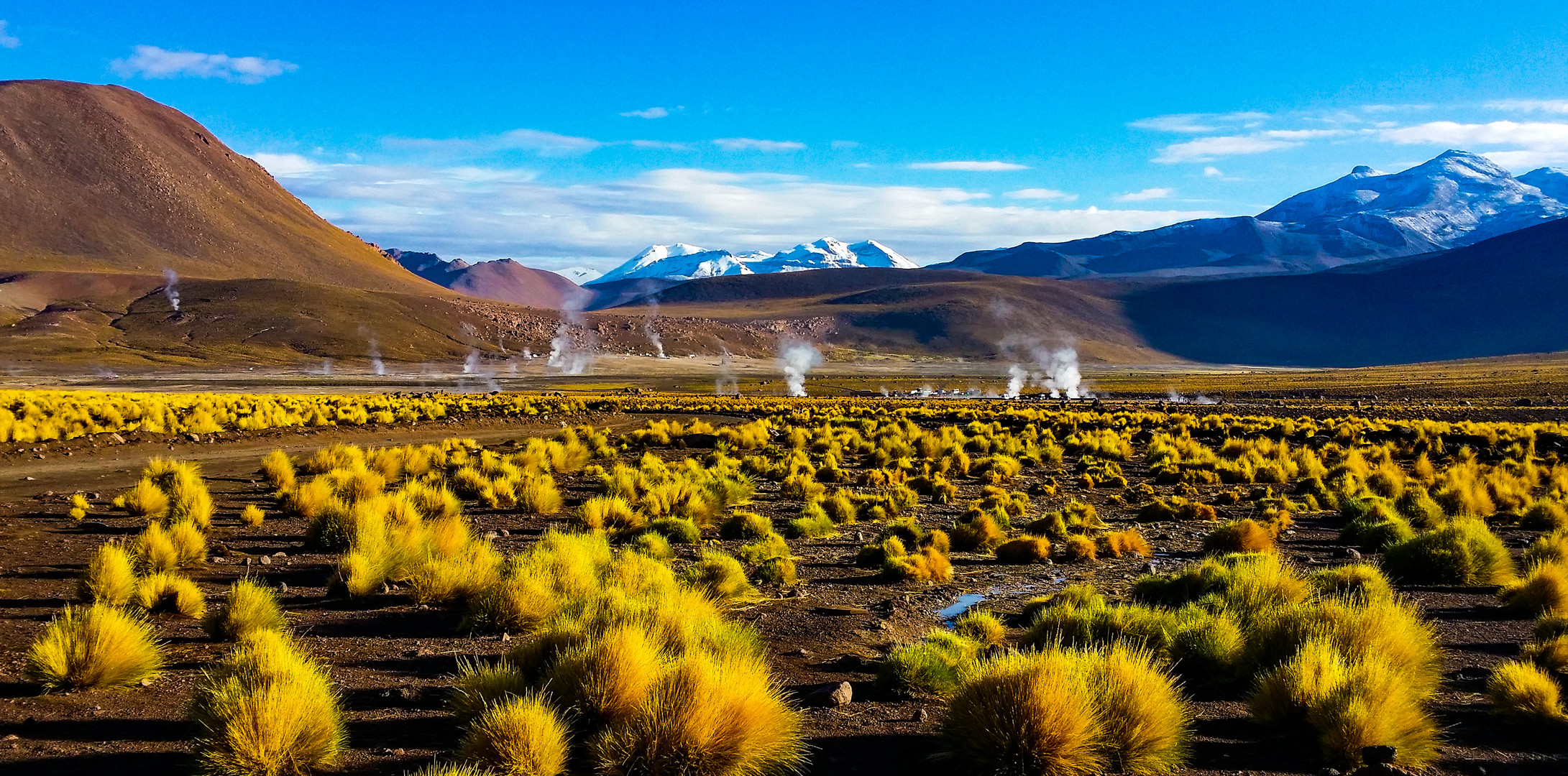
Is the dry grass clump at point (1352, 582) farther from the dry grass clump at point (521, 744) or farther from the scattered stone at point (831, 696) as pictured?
the dry grass clump at point (521, 744)

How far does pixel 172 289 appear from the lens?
378ft

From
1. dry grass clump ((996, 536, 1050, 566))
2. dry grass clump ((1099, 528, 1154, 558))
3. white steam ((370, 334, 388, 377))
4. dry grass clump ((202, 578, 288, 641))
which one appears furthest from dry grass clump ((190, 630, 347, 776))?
white steam ((370, 334, 388, 377))

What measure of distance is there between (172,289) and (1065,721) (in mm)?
132088

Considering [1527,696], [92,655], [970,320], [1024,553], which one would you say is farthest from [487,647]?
[970,320]

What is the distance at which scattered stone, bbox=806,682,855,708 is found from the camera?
6.22 m

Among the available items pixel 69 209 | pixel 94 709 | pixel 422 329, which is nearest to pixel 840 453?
pixel 94 709

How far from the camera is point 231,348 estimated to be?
96688 mm

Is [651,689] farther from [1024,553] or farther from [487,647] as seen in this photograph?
[1024,553]

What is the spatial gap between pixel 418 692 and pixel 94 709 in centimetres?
173

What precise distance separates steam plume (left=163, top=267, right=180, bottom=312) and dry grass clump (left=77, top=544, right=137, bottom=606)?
380 ft

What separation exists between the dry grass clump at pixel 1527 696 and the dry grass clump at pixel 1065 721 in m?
2.16

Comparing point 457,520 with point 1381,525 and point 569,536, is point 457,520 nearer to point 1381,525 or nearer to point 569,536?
point 569,536

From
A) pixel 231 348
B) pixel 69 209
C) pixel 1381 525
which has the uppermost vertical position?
pixel 69 209

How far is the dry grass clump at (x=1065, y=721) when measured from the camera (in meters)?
4.83
